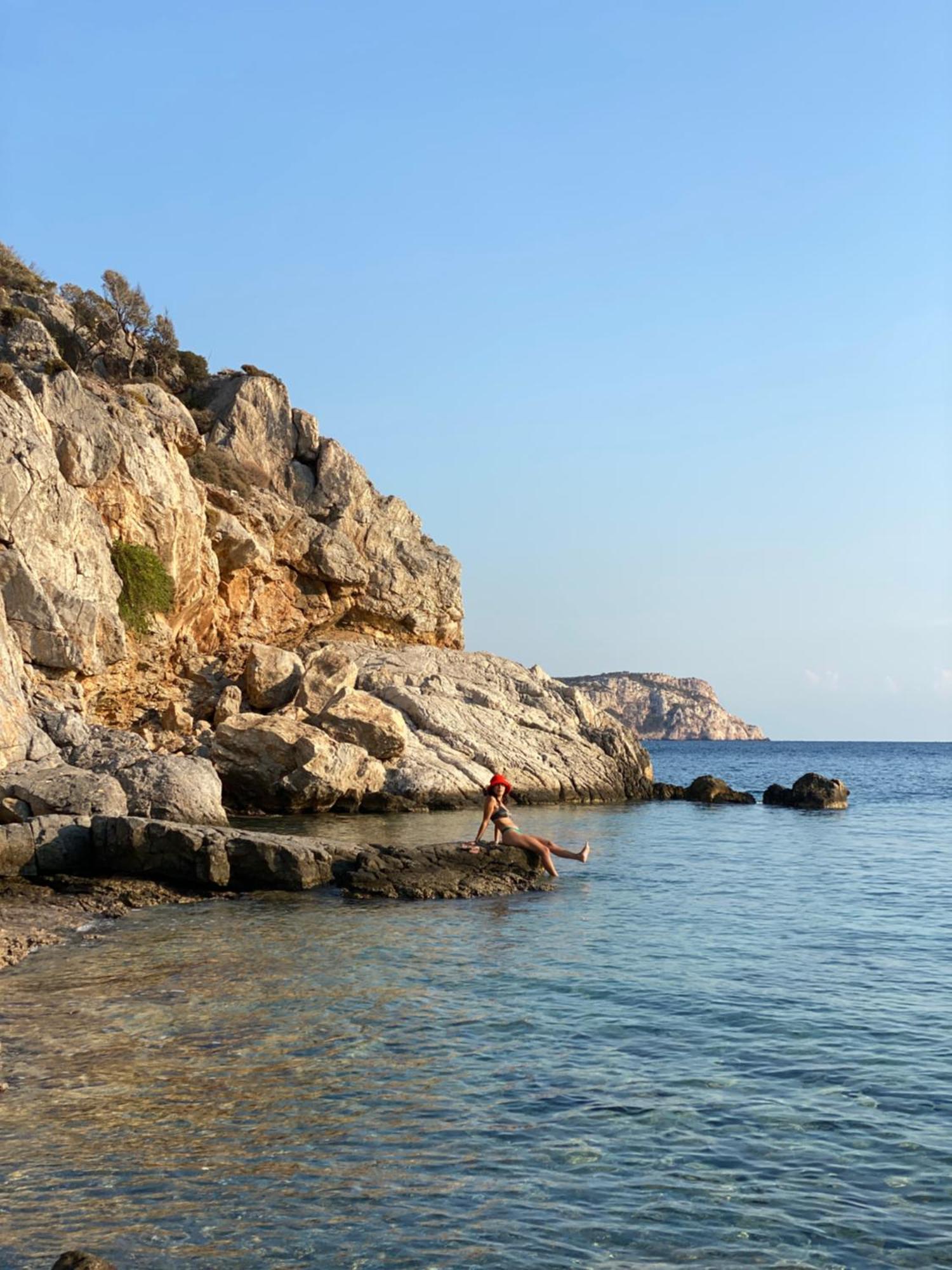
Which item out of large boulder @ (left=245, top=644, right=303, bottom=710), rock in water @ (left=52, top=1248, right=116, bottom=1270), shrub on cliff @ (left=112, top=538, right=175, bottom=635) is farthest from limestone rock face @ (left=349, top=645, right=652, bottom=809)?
rock in water @ (left=52, top=1248, right=116, bottom=1270)

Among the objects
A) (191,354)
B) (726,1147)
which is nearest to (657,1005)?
(726,1147)

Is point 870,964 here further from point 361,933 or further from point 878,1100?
point 361,933

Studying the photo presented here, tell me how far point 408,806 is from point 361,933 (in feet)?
60.3

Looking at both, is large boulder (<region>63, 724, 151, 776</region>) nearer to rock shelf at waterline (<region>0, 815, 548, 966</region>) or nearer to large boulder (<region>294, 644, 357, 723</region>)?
rock shelf at waterline (<region>0, 815, 548, 966</region>)

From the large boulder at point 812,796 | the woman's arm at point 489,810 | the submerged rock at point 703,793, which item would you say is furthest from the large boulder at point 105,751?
the large boulder at point 812,796

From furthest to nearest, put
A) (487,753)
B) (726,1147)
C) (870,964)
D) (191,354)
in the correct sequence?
(191,354), (487,753), (870,964), (726,1147)

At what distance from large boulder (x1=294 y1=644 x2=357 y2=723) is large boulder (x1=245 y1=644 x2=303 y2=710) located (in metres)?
Result: 0.66

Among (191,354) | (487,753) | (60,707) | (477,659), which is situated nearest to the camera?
(60,707)

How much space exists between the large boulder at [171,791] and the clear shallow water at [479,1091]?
482cm

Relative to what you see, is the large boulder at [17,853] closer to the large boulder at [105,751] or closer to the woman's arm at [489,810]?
the large boulder at [105,751]

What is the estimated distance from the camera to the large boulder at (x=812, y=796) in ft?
150

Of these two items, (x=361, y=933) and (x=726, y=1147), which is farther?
(x=361, y=933)

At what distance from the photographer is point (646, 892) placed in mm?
21141

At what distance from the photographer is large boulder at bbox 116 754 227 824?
22.3 meters
